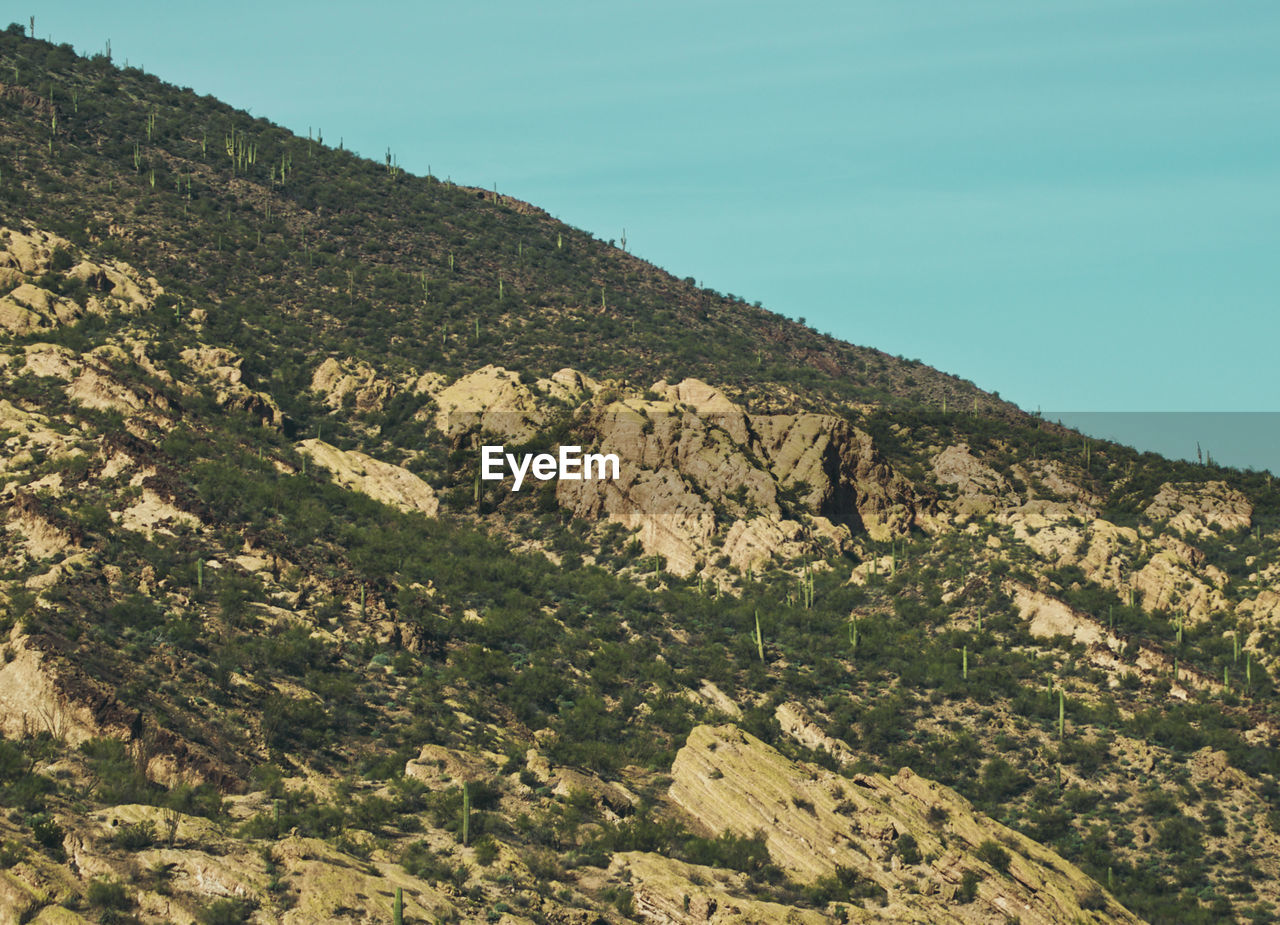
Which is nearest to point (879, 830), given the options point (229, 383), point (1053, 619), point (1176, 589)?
point (1053, 619)

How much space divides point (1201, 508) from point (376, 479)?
49638 mm

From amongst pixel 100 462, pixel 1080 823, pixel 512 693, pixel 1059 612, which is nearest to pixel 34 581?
pixel 100 462

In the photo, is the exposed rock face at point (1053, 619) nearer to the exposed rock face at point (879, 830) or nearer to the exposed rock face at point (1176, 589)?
the exposed rock face at point (1176, 589)

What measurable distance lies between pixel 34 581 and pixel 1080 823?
42.1m

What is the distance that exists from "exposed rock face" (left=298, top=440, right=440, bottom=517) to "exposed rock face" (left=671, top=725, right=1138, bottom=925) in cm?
3182

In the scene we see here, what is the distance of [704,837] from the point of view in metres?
44.0

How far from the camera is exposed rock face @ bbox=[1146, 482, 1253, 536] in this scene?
72.1m

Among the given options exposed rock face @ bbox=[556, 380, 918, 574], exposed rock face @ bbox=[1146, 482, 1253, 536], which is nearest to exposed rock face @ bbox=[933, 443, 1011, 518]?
exposed rock face @ bbox=[556, 380, 918, 574]

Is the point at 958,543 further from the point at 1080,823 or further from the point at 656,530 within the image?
the point at 1080,823

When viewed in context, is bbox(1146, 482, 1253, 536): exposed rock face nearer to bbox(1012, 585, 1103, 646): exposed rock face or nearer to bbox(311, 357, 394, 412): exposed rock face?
bbox(1012, 585, 1103, 646): exposed rock face

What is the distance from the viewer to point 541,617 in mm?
63812

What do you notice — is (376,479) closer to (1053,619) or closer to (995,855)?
(1053,619)

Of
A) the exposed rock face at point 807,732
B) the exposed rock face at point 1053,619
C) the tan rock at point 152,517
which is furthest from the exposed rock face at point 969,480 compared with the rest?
the tan rock at point 152,517

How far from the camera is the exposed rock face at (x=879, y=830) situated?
1636 inches
